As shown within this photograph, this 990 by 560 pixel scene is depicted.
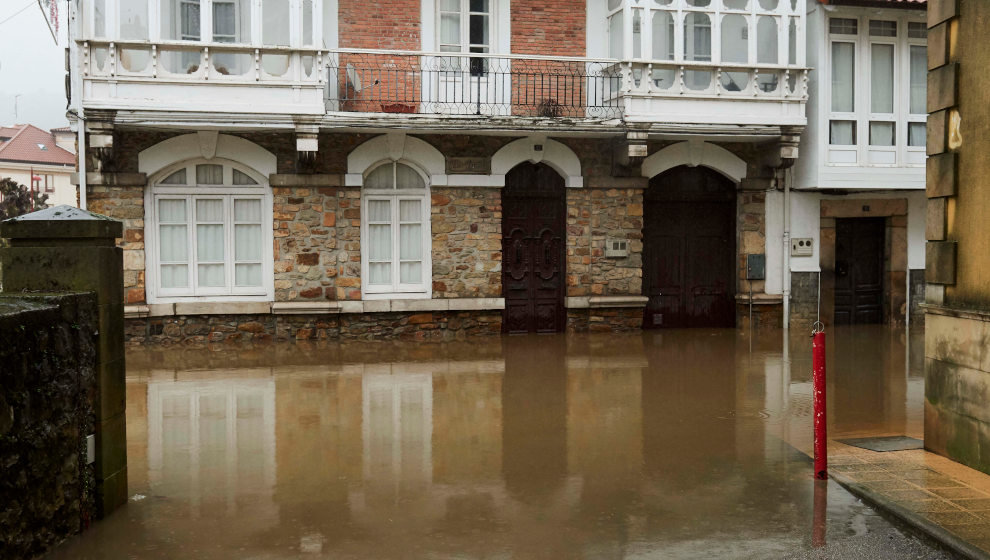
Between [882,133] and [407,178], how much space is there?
7968 mm

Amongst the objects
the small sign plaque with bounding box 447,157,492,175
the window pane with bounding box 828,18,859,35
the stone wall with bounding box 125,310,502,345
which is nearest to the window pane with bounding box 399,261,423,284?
the stone wall with bounding box 125,310,502,345

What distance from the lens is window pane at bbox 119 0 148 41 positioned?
13.7 metres

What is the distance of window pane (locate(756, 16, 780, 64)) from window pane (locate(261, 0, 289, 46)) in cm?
740

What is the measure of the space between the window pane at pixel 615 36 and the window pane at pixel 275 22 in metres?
5.12

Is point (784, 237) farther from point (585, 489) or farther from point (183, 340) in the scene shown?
point (585, 489)

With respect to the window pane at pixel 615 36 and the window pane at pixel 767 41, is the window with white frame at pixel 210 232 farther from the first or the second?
the window pane at pixel 767 41

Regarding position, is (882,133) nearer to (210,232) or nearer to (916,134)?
(916,134)

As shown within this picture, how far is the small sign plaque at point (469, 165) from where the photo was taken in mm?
15445

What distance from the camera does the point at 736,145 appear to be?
1667cm

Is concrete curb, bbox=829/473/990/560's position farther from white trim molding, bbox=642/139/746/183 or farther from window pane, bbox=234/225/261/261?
window pane, bbox=234/225/261/261

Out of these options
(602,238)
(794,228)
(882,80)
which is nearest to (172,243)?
(602,238)

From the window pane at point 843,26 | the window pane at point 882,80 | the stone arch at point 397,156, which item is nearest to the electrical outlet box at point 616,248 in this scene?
the stone arch at point 397,156

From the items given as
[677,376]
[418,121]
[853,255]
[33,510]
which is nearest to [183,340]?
[418,121]

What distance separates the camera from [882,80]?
53.8 feet
